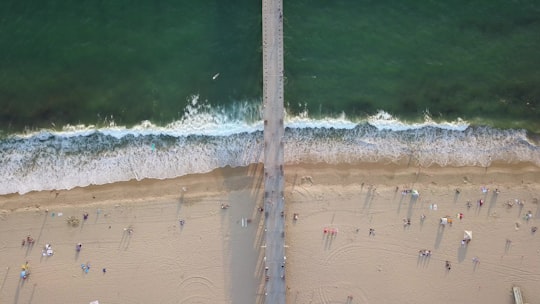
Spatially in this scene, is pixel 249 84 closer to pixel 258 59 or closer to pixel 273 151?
pixel 258 59

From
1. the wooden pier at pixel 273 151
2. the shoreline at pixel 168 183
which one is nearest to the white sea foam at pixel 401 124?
the shoreline at pixel 168 183

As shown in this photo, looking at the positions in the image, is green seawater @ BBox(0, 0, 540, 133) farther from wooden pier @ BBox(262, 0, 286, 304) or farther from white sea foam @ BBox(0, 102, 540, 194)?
wooden pier @ BBox(262, 0, 286, 304)

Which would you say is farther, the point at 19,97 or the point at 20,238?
the point at 19,97

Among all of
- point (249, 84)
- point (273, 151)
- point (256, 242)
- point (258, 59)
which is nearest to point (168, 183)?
point (256, 242)

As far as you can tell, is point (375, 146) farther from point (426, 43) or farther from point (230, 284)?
point (230, 284)

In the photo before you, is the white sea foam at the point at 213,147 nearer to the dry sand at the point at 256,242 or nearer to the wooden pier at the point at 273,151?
the dry sand at the point at 256,242

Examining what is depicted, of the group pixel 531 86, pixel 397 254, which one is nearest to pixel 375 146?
pixel 397 254
